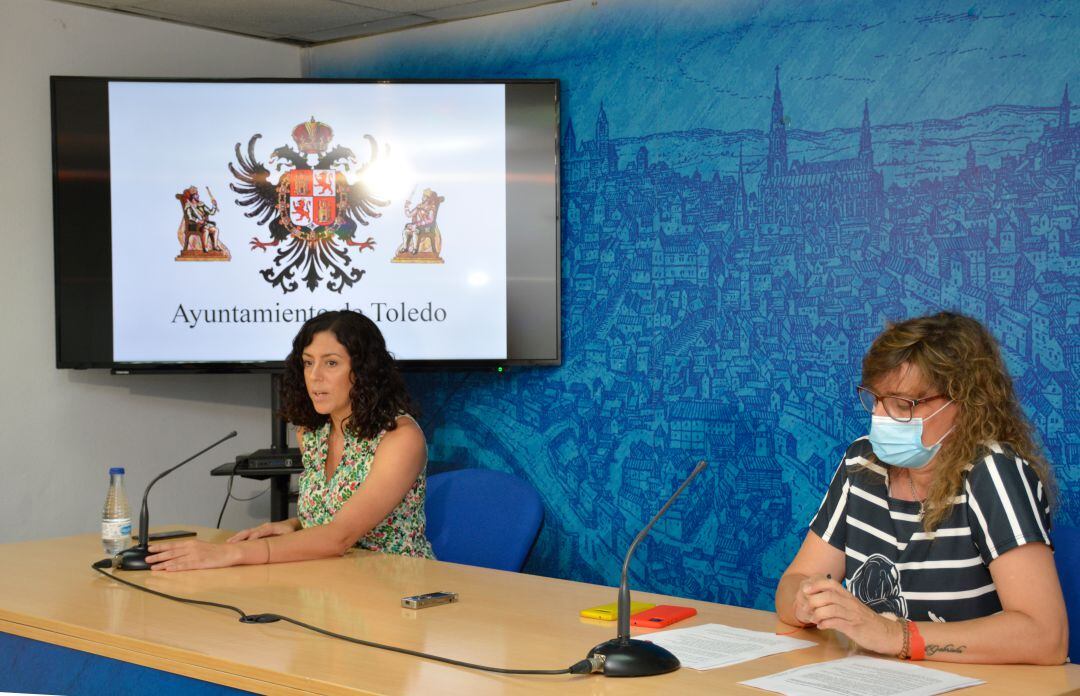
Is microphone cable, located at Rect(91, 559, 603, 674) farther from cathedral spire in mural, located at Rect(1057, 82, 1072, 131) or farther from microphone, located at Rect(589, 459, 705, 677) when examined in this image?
cathedral spire in mural, located at Rect(1057, 82, 1072, 131)

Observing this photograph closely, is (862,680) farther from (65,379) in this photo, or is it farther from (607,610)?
(65,379)

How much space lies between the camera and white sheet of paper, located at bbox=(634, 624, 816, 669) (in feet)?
6.61

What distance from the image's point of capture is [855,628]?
201 cm

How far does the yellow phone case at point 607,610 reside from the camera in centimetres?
232

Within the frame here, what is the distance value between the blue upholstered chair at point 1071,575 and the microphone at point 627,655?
0.91m

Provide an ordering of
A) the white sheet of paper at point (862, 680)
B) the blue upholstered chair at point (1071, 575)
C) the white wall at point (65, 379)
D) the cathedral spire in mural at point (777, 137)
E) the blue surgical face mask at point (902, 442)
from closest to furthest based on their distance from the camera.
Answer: the white sheet of paper at point (862, 680), the blue surgical face mask at point (902, 442), the blue upholstered chair at point (1071, 575), the cathedral spire in mural at point (777, 137), the white wall at point (65, 379)

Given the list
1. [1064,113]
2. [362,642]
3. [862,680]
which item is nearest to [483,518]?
[362,642]

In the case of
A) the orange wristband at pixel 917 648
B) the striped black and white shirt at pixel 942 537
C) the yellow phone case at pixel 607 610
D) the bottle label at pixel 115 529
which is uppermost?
the striped black and white shirt at pixel 942 537

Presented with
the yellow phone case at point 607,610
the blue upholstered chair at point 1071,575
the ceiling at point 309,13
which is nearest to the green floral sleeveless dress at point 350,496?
the yellow phone case at point 607,610

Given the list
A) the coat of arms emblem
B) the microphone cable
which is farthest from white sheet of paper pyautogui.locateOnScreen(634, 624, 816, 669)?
the coat of arms emblem

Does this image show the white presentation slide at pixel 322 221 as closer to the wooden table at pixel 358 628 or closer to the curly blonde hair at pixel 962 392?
the wooden table at pixel 358 628

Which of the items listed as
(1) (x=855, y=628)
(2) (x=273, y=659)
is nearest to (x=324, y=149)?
(2) (x=273, y=659)

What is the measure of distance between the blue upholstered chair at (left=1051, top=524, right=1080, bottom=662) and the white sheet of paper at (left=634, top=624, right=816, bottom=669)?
2.00 feet

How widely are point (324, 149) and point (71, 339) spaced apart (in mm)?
1104
